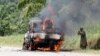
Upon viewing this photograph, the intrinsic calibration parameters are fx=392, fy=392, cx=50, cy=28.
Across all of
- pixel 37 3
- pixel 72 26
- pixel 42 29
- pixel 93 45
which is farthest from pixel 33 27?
pixel 37 3

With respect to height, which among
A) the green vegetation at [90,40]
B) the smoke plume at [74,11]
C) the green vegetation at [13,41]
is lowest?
the green vegetation at [13,41]

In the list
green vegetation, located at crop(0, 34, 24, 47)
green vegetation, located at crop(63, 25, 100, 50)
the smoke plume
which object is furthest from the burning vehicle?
green vegetation, located at crop(0, 34, 24, 47)

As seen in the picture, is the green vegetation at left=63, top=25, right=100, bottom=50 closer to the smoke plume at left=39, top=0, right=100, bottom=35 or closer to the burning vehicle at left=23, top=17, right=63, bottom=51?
the smoke plume at left=39, top=0, right=100, bottom=35

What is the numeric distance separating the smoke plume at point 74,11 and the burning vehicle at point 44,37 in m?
2.87

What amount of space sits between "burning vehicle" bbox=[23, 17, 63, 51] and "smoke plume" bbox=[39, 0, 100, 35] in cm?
287

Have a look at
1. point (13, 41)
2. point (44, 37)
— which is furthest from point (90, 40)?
point (13, 41)

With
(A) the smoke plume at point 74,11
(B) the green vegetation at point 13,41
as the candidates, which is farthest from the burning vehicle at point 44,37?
(B) the green vegetation at point 13,41

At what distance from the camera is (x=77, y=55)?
65.8 feet

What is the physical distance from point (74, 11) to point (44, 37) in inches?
248

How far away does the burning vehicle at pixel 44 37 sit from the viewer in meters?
24.0

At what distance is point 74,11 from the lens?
29.6 metres

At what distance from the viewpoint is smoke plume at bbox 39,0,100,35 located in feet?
93.7

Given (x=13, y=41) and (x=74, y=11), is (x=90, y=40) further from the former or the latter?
(x=13, y=41)

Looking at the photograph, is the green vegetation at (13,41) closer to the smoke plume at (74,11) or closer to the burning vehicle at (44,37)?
the smoke plume at (74,11)
